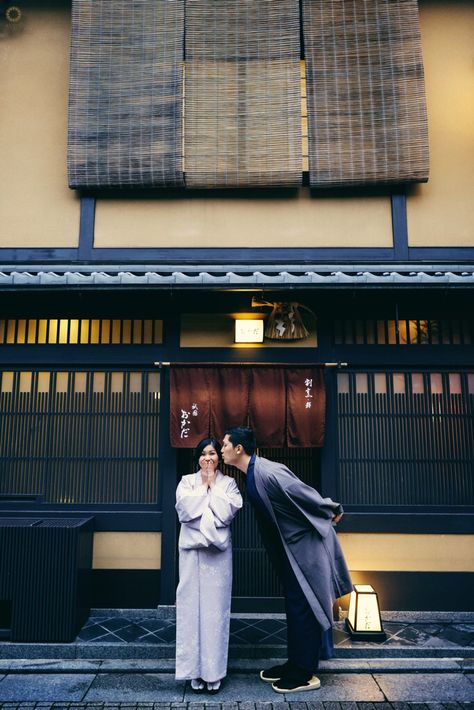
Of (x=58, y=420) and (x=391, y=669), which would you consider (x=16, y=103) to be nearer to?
(x=58, y=420)

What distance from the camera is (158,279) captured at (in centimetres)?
604

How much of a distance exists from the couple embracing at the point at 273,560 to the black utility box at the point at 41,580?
5.34ft

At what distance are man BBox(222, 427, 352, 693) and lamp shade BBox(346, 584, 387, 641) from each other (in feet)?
3.09

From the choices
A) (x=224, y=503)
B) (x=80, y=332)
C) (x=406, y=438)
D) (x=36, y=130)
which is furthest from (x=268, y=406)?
(x=36, y=130)

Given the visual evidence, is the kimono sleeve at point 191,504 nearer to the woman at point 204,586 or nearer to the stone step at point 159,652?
the woman at point 204,586

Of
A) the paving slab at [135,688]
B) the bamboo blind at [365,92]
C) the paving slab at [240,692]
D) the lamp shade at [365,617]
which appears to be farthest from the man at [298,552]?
the bamboo blind at [365,92]

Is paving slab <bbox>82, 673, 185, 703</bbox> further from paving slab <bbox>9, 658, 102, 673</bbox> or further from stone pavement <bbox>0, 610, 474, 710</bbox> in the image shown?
paving slab <bbox>9, 658, 102, 673</bbox>

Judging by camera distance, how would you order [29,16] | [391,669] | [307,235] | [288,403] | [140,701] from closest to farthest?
[140,701]
[391,669]
[288,403]
[307,235]
[29,16]

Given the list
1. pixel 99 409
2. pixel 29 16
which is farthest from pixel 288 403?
pixel 29 16

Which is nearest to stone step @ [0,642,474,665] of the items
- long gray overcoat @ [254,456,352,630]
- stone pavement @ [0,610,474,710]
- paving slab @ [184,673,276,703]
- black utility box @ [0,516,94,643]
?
stone pavement @ [0,610,474,710]

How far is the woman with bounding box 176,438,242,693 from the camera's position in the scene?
4770mm

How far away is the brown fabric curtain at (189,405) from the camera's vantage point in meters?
6.48

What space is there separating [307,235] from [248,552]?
184 inches

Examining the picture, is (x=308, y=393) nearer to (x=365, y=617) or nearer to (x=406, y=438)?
(x=406, y=438)
